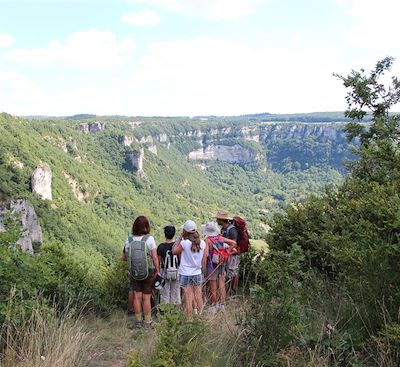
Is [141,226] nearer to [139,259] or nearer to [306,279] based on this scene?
[139,259]

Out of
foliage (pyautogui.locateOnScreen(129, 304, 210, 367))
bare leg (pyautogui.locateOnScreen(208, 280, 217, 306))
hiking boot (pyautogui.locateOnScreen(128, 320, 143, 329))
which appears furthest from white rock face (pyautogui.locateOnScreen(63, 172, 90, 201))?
foliage (pyautogui.locateOnScreen(129, 304, 210, 367))

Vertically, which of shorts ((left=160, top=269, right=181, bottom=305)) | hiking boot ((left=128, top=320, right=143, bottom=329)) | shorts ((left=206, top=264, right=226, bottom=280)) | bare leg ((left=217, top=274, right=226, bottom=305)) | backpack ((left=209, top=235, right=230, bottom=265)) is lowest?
hiking boot ((left=128, top=320, right=143, bottom=329))

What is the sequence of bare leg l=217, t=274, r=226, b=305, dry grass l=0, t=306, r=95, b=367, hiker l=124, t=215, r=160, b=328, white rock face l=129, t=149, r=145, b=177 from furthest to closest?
white rock face l=129, t=149, r=145, b=177, bare leg l=217, t=274, r=226, b=305, hiker l=124, t=215, r=160, b=328, dry grass l=0, t=306, r=95, b=367

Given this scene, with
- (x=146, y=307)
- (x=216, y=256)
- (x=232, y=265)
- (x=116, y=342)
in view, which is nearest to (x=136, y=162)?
(x=232, y=265)

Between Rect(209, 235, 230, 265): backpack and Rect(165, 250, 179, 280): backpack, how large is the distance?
52cm

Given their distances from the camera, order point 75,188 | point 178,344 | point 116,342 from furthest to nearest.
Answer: point 75,188 → point 116,342 → point 178,344

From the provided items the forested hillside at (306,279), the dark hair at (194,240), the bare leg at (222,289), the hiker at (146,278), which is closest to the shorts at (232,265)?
the forested hillside at (306,279)

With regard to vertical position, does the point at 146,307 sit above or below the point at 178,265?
below

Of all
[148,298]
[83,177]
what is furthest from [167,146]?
[148,298]

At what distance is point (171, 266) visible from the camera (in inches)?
233

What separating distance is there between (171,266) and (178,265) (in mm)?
100

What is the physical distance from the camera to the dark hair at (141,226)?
5.43 m

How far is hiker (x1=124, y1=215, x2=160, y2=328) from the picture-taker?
211 inches

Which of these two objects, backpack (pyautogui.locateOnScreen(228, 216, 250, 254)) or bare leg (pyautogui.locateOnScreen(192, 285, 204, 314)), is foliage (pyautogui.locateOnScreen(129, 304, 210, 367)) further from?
backpack (pyautogui.locateOnScreen(228, 216, 250, 254))
